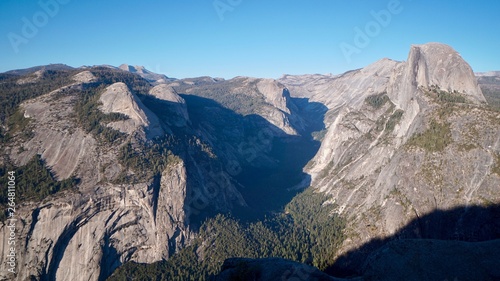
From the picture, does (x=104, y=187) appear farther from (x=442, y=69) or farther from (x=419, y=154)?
(x=442, y=69)

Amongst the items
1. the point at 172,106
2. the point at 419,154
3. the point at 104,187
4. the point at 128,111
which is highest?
the point at 172,106

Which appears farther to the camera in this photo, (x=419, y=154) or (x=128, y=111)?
(x=128, y=111)

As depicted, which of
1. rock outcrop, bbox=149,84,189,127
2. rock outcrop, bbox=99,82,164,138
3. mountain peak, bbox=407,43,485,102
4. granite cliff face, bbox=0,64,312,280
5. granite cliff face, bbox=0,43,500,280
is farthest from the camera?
rock outcrop, bbox=149,84,189,127

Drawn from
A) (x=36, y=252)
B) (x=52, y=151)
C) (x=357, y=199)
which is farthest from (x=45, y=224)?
(x=357, y=199)

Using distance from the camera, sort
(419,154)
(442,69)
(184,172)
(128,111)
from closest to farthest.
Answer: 1. (419,154)
2. (184,172)
3. (128,111)
4. (442,69)

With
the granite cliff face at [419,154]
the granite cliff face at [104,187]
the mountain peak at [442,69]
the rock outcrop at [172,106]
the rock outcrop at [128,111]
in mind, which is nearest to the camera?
the granite cliff face at [419,154]

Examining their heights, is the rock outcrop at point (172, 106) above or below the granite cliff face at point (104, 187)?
above

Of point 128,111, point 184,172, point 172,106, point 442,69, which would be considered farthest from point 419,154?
point 172,106

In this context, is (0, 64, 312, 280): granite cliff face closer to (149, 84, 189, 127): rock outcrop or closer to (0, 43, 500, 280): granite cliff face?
(0, 43, 500, 280): granite cliff face

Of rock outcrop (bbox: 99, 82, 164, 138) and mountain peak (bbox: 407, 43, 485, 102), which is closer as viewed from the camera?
rock outcrop (bbox: 99, 82, 164, 138)

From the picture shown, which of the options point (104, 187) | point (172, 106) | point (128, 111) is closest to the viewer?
point (104, 187)

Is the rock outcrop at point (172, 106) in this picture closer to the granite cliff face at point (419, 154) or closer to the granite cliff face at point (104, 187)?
the granite cliff face at point (104, 187)

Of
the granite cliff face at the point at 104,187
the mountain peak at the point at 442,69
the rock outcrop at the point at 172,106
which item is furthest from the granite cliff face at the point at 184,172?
the rock outcrop at the point at 172,106

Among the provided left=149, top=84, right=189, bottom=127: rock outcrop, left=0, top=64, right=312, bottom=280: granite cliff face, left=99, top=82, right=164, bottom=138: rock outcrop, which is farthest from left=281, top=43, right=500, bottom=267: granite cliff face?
left=99, top=82, right=164, bottom=138: rock outcrop
